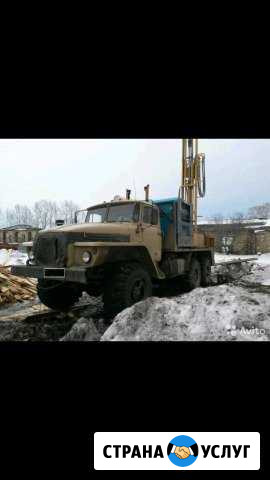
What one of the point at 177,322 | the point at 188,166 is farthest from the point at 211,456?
the point at 188,166

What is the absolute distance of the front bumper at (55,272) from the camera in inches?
119

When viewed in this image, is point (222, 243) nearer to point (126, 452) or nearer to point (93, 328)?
point (93, 328)

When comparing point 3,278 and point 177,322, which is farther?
point 3,278

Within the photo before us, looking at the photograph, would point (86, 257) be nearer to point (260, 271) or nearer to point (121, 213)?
point (121, 213)

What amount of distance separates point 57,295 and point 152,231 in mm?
1851

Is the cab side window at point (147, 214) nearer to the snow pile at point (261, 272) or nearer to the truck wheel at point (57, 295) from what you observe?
the truck wheel at point (57, 295)

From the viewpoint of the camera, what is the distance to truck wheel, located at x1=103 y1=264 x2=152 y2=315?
3.36 metres

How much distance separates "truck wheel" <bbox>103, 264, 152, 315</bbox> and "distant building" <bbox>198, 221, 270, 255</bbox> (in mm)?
3384

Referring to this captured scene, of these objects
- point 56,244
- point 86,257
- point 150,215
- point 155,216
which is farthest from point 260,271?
point 56,244

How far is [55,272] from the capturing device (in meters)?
3.18

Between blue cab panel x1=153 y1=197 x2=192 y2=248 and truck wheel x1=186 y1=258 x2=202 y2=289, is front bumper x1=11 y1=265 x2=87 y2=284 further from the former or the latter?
truck wheel x1=186 y1=258 x2=202 y2=289

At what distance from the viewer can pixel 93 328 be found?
10.0 ft

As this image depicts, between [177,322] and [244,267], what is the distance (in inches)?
201

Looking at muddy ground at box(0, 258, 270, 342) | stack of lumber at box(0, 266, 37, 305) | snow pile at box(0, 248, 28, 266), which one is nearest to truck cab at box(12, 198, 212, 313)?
muddy ground at box(0, 258, 270, 342)
